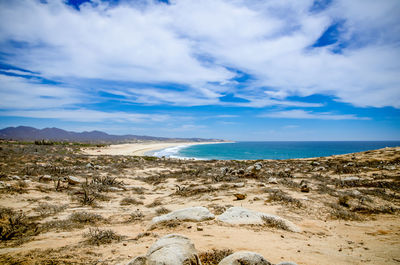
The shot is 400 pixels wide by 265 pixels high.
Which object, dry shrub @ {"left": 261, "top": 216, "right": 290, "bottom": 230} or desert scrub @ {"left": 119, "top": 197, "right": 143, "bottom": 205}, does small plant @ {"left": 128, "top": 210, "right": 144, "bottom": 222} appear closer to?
desert scrub @ {"left": 119, "top": 197, "right": 143, "bottom": 205}

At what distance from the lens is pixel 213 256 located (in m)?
4.29

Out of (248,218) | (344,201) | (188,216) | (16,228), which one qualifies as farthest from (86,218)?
(344,201)

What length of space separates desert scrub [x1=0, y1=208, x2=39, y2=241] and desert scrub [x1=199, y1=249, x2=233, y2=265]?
553 centimetres

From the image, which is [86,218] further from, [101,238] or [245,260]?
[245,260]

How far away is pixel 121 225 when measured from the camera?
24.1ft

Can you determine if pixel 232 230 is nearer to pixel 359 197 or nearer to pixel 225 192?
pixel 225 192

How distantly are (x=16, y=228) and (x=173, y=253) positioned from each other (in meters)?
6.33

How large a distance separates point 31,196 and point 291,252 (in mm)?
12567

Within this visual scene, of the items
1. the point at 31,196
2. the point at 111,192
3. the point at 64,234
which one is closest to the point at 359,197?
the point at 64,234

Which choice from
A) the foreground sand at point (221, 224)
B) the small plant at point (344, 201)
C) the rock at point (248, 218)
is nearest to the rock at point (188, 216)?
the foreground sand at point (221, 224)

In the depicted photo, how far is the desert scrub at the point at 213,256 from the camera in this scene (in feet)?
13.5

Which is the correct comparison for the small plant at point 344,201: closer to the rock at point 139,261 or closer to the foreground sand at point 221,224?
the foreground sand at point 221,224

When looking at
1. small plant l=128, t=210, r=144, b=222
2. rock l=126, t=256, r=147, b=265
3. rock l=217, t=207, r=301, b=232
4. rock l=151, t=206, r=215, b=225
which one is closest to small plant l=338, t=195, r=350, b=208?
rock l=217, t=207, r=301, b=232

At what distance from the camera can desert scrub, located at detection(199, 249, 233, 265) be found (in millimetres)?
4113
